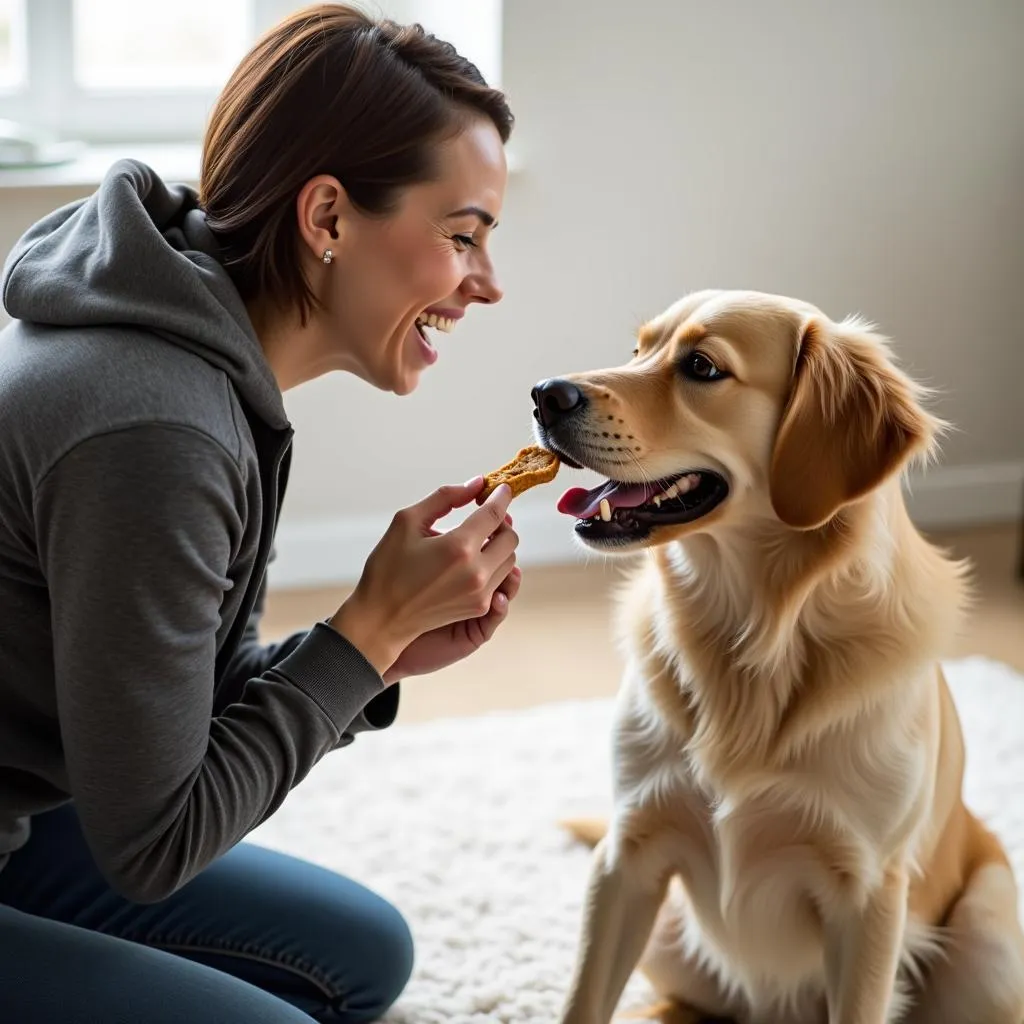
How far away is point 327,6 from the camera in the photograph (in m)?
1.47

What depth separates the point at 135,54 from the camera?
10.7 ft

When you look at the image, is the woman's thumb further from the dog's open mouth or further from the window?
the window

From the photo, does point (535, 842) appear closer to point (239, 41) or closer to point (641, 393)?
point (641, 393)

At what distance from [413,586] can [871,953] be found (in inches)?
24.3

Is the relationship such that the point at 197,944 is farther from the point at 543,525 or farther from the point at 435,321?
the point at 543,525

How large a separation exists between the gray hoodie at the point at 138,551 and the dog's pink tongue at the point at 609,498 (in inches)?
13.0

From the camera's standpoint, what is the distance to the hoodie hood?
49.8 inches

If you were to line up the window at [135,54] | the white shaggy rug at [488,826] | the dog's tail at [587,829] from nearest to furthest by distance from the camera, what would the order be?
the white shaggy rug at [488,826]
the dog's tail at [587,829]
the window at [135,54]

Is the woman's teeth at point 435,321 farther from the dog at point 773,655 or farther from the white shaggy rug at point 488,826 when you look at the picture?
the white shaggy rug at point 488,826

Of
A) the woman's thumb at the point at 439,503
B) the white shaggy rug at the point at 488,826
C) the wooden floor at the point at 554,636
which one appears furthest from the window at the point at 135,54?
the woman's thumb at the point at 439,503

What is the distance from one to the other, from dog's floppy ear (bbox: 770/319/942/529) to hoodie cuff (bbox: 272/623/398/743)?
45 centimetres

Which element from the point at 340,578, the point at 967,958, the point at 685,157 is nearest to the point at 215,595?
the point at 967,958

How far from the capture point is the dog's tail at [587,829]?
7.14ft

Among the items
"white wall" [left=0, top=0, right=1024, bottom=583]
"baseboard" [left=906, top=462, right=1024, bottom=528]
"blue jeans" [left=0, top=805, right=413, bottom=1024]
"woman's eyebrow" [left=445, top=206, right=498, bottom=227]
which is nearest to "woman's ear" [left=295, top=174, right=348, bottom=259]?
"woman's eyebrow" [left=445, top=206, right=498, bottom=227]
